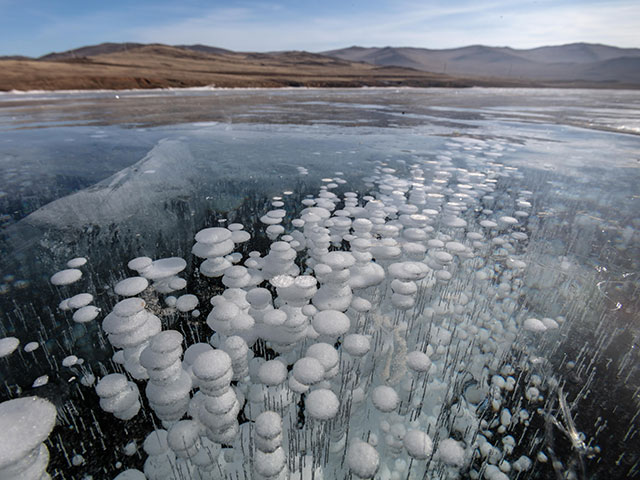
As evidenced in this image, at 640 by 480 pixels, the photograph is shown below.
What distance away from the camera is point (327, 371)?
9.82ft

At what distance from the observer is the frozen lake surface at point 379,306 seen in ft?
9.31

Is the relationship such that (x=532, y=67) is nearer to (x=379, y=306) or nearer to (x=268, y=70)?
(x=268, y=70)

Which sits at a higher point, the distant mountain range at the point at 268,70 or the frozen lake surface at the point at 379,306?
the distant mountain range at the point at 268,70

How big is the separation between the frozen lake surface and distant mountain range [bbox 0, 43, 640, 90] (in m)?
41.8

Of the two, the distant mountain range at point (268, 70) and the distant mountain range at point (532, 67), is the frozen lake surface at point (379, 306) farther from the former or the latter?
the distant mountain range at point (532, 67)

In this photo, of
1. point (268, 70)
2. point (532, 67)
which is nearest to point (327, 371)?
point (268, 70)

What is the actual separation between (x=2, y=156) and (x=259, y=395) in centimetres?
1369

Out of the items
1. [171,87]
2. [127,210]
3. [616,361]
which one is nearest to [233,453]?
[616,361]

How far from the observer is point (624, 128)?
751 inches

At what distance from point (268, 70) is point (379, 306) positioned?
3358 inches

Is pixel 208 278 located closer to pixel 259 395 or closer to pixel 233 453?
pixel 259 395

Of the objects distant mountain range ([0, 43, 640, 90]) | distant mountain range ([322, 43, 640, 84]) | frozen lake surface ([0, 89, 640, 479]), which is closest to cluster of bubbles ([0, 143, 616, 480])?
frozen lake surface ([0, 89, 640, 479])

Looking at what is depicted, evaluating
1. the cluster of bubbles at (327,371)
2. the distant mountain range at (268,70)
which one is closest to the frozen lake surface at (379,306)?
the cluster of bubbles at (327,371)

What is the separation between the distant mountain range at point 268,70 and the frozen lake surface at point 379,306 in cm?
4177
